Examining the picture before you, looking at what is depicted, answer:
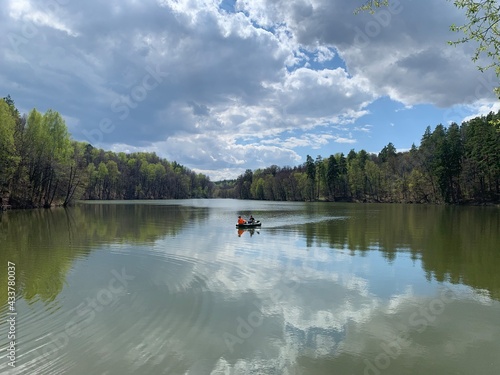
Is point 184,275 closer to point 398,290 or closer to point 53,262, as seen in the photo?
point 53,262

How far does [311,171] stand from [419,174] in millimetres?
49251

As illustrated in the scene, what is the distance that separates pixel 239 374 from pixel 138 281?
767 centimetres

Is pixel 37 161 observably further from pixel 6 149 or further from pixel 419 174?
pixel 419 174

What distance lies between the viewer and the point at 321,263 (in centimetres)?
1681

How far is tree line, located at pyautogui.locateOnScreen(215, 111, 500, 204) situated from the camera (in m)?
73.0

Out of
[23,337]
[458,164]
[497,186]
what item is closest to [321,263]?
[23,337]
